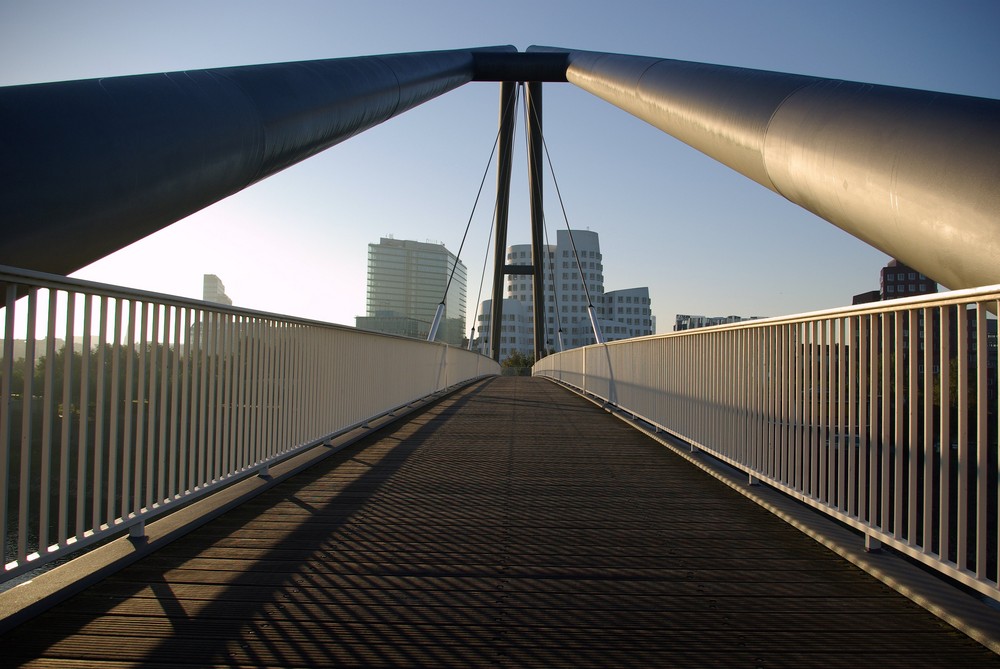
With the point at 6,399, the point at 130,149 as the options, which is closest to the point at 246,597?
the point at 6,399

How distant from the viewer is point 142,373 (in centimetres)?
307

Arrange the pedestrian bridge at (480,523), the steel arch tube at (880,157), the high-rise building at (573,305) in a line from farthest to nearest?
the high-rise building at (573,305) < the steel arch tube at (880,157) < the pedestrian bridge at (480,523)

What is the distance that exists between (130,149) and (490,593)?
2908mm

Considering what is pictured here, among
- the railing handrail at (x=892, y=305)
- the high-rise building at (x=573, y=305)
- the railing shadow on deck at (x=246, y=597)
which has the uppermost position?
the high-rise building at (x=573, y=305)

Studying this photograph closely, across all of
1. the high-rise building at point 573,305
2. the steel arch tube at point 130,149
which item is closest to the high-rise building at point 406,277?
the high-rise building at point 573,305

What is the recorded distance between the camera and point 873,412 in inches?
116

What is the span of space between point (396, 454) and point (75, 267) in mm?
3203

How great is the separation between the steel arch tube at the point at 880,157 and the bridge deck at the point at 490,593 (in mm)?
1535

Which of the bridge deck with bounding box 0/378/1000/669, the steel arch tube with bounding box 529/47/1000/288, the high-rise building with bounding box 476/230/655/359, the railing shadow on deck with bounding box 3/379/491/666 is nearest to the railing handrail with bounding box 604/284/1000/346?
the steel arch tube with bounding box 529/47/1000/288

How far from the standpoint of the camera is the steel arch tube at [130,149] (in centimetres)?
296

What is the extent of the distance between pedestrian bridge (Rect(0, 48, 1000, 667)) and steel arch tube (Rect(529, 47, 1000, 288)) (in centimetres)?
2

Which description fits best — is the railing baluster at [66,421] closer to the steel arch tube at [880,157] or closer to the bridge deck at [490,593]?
the bridge deck at [490,593]

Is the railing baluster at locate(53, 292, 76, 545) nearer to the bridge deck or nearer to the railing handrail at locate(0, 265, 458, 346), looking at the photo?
the railing handrail at locate(0, 265, 458, 346)

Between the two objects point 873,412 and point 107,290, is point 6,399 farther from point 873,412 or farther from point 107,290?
point 873,412
